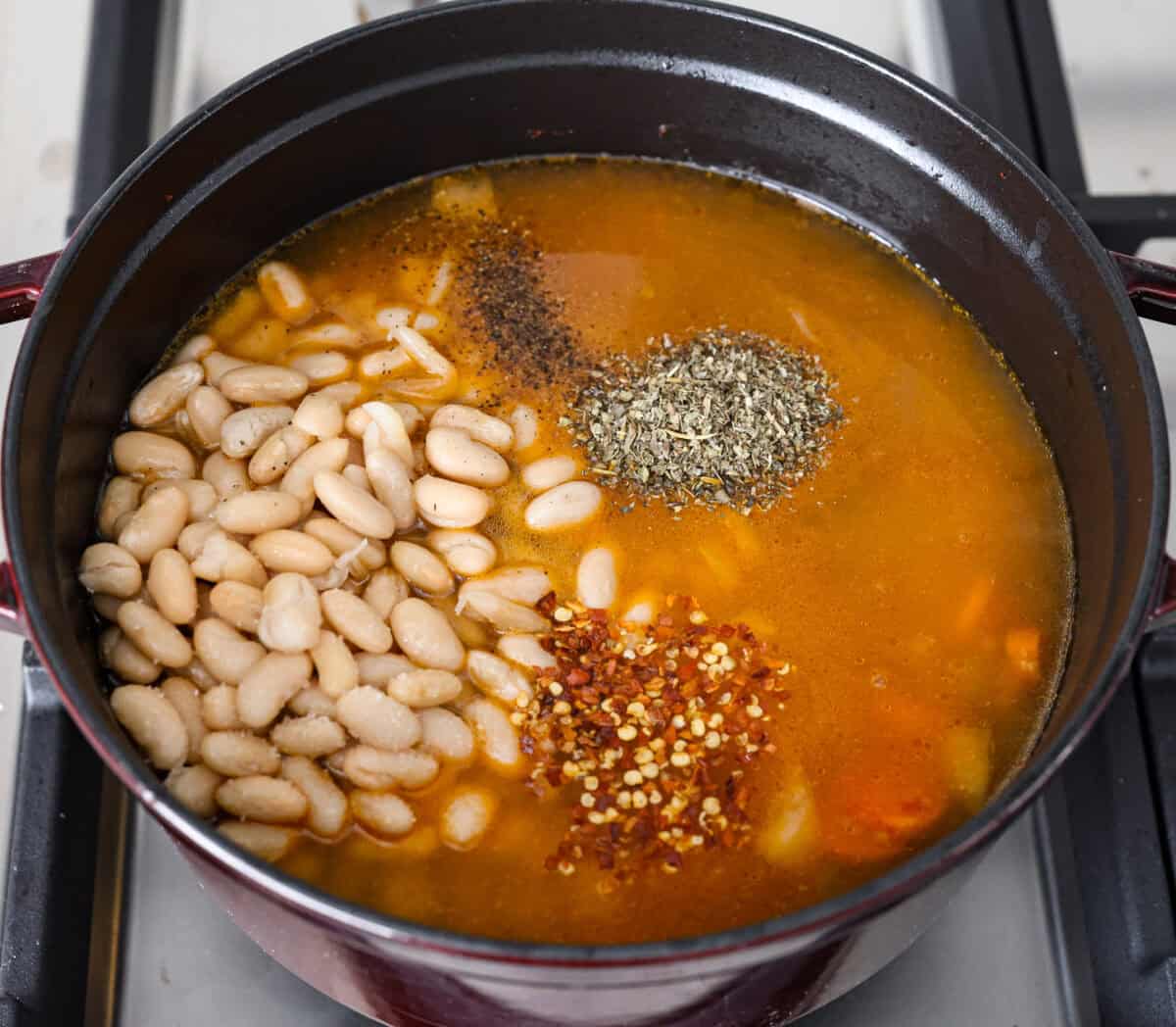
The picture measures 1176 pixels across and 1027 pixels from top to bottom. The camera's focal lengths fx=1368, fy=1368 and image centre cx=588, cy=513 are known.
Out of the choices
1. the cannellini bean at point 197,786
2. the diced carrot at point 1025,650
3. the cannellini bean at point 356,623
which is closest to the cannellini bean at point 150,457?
the cannellini bean at point 356,623

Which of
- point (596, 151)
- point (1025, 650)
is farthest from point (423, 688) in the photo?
point (596, 151)

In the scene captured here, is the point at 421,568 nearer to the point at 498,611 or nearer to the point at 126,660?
the point at 498,611

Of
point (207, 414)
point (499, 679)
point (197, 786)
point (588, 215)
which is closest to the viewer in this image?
point (197, 786)

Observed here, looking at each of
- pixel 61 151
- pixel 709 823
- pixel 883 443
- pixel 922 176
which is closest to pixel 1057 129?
pixel 922 176

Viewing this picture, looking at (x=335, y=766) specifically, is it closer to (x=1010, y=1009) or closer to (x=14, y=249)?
(x=1010, y=1009)

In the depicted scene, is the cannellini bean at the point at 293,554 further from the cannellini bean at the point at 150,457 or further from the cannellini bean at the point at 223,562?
the cannellini bean at the point at 150,457

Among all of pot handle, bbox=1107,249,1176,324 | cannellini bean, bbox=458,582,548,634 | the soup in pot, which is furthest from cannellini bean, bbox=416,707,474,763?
pot handle, bbox=1107,249,1176,324
